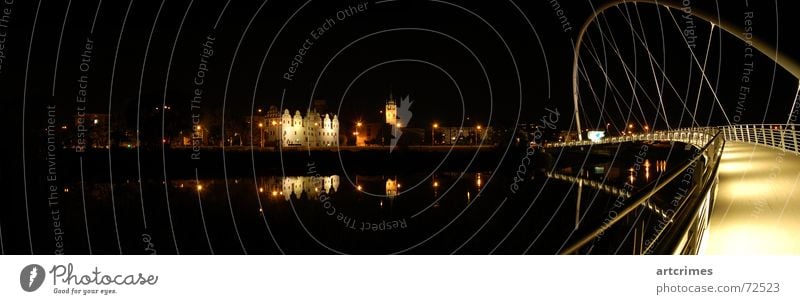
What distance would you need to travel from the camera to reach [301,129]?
226ft

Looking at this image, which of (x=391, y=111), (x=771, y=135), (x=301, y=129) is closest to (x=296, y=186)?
(x=771, y=135)

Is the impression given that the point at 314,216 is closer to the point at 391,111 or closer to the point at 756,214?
the point at 756,214

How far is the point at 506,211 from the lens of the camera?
1828 centimetres

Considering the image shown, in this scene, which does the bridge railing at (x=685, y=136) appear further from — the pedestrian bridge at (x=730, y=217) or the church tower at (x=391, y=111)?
the church tower at (x=391, y=111)

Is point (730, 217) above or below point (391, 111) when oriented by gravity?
below

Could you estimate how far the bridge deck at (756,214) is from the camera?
4.58 meters

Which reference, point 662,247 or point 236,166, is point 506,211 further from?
point 236,166

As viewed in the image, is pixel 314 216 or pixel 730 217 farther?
pixel 314 216

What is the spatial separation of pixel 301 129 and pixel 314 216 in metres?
52.7

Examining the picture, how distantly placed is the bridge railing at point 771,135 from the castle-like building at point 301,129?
151 feet

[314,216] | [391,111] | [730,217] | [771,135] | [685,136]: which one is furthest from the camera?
[391,111]
